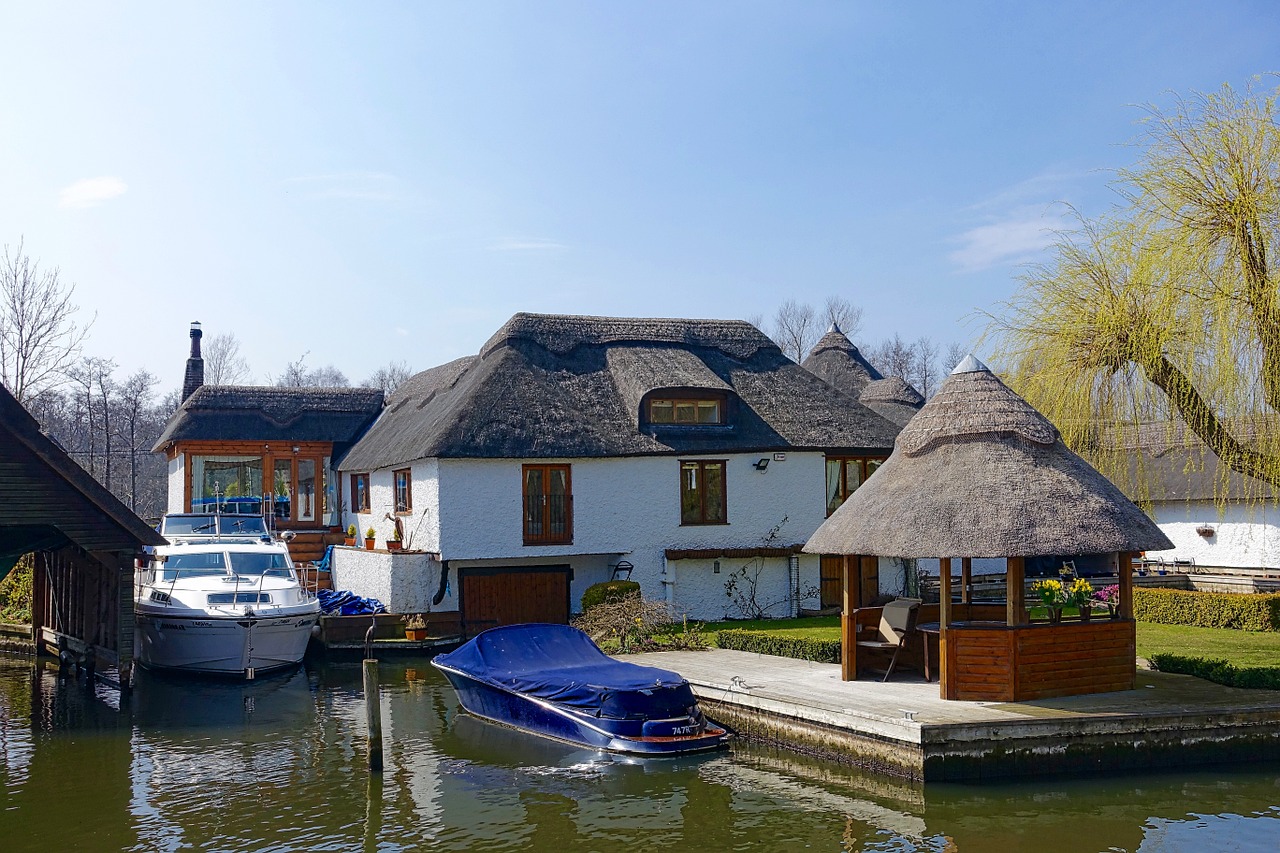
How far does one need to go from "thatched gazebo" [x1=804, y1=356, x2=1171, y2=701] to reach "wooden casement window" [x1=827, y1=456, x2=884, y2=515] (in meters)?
12.1

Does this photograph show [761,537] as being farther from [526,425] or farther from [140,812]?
[140,812]

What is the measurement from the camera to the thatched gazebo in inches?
595

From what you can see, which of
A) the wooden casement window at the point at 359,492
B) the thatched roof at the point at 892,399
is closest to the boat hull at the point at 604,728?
the wooden casement window at the point at 359,492

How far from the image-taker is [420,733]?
1775 cm

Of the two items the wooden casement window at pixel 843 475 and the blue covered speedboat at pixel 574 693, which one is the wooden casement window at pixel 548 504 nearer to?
the wooden casement window at pixel 843 475

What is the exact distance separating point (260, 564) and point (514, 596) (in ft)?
19.9

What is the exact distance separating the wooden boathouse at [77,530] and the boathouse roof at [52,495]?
2 centimetres

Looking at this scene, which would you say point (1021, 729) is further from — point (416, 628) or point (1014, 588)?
point (416, 628)

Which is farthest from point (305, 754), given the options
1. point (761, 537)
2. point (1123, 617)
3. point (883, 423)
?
point (883, 423)

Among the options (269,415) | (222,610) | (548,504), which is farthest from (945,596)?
(269,415)

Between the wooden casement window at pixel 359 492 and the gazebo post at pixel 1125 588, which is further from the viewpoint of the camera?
the wooden casement window at pixel 359 492

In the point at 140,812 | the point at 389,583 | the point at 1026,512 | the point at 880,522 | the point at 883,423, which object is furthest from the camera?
the point at 883,423

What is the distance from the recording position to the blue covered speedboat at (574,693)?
1549 cm

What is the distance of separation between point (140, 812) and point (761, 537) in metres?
17.0
